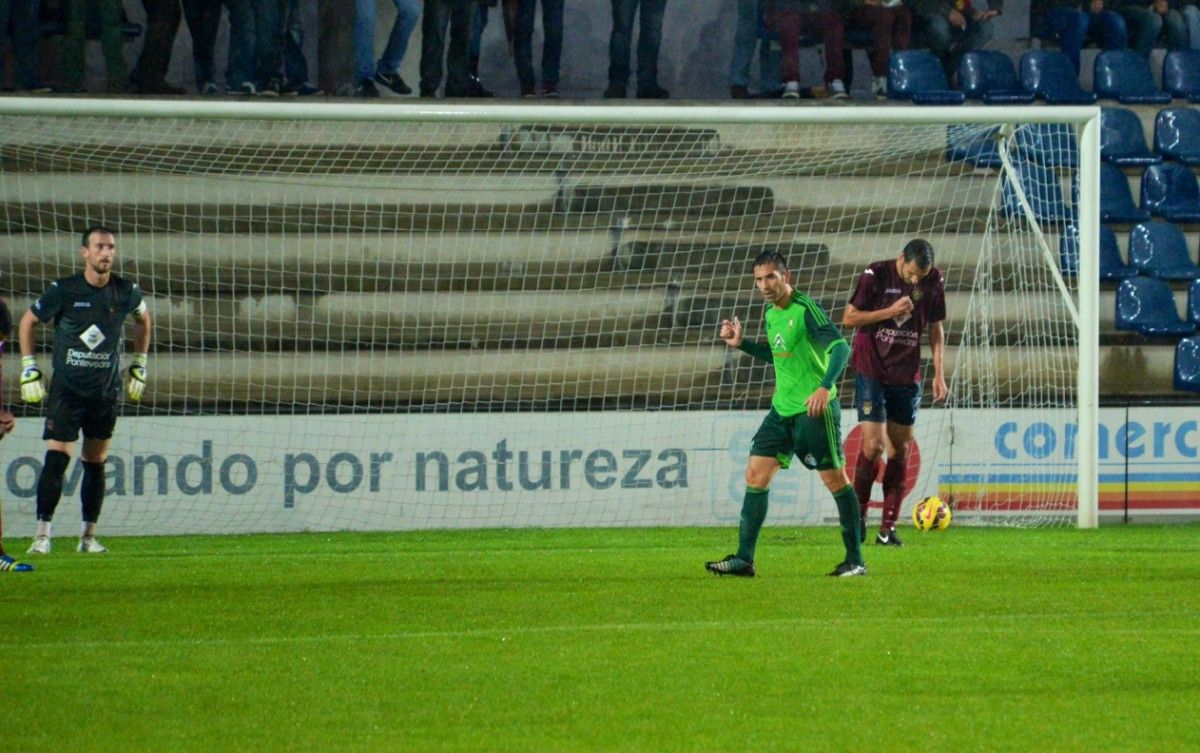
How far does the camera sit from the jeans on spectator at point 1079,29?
16531 millimetres

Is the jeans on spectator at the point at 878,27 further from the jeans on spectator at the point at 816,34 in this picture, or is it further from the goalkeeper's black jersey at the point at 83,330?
the goalkeeper's black jersey at the point at 83,330

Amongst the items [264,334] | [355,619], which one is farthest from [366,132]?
[355,619]

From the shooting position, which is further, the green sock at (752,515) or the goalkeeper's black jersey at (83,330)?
the goalkeeper's black jersey at (83,330)

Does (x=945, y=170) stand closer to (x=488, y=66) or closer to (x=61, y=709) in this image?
(x=488, y=66)

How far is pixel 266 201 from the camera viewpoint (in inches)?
509

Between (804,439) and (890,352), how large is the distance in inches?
88.5

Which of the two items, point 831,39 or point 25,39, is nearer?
point 25,39

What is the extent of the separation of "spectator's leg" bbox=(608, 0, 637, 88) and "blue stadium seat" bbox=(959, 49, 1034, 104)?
3353 millimetres

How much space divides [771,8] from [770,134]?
183 cm

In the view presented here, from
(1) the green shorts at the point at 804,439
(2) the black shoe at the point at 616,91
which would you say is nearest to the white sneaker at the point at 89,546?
(1) the green shorts at the point at 804,439

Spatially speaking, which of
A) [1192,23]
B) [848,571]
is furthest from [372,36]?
[1192,23]

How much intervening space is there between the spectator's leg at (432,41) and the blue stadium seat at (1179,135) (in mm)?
6967

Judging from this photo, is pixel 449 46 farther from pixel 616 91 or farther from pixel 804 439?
pixel 804 439

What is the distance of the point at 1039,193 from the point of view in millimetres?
13938
